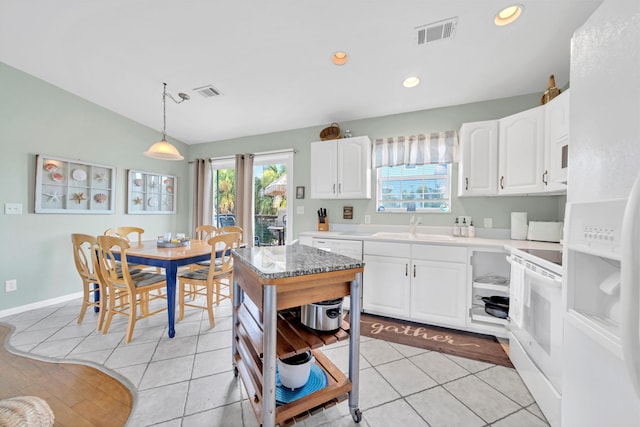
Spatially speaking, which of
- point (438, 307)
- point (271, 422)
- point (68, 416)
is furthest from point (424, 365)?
point (68, 416)

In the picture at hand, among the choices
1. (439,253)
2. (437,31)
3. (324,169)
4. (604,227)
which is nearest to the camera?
(604,227)

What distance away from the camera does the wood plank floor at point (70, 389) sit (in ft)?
4.76

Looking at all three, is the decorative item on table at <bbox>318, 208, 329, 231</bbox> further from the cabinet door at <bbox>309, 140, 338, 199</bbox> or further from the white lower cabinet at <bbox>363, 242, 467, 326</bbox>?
the white lower cabinet at <bbox>363, 242, 467, 326</bbox>

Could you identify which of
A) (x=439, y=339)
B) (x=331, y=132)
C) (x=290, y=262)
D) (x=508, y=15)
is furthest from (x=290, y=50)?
(x=439, y=339)

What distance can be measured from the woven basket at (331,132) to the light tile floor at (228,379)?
252cm

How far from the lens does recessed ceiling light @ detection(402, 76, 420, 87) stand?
8.54 feet

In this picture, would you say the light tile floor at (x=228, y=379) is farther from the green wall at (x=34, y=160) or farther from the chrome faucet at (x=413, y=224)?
the chrome faucet at (x=413, y=224)

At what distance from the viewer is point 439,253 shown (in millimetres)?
2465

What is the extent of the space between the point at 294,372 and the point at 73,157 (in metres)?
3.99

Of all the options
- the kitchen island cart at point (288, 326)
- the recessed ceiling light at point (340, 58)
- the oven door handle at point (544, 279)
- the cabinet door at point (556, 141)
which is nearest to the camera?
the kitchen island cart at point (288, 326)

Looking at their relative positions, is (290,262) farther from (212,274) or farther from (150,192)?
(150,192)

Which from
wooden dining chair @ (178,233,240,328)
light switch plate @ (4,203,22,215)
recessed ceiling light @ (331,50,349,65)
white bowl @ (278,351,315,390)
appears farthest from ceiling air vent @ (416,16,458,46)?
light switch plate @ (4,203,22,215)

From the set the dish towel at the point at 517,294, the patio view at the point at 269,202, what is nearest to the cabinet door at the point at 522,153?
the dish towel at the point at 517,294

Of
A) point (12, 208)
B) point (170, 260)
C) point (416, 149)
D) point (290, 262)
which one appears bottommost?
point (170, 260)
